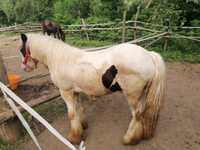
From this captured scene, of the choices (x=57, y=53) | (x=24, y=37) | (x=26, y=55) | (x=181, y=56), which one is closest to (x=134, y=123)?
(x=57, y=53)

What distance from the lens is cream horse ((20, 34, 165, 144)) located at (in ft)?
9.20

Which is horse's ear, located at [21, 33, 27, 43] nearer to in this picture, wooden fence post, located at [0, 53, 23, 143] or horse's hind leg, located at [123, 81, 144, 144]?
wooden fence post, located at [0, 53, 23, 143]

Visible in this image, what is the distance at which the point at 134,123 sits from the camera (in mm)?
3125

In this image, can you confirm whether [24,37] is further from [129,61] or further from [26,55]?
[129,61]

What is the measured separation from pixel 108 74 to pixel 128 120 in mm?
1228

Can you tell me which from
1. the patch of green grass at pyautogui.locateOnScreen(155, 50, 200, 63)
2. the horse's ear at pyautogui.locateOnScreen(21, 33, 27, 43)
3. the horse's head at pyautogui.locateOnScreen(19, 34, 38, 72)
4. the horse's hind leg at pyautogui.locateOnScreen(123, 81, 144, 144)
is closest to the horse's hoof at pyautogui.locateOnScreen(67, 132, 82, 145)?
the horse's hind leg at pyautogui.locateOnScreen(123, 81, 144, 144)

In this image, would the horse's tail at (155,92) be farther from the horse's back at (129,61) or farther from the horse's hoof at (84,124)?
the horse's hoof at (84,124)

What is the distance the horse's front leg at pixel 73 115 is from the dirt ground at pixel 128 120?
0.15m

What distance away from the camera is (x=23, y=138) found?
3.73m

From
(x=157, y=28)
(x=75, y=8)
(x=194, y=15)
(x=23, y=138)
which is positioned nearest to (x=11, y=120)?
(x=23, y=138)

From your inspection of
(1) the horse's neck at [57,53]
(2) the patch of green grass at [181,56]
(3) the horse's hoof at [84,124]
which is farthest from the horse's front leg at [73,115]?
(2) the patch of green grass at [181,56]

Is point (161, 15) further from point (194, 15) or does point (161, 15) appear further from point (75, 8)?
point (75, 8)

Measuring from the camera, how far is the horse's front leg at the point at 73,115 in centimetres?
329

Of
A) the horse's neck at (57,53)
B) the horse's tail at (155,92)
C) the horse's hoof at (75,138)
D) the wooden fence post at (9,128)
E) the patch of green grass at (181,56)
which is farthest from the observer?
the patch of green grass at (181,56)
